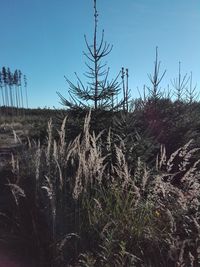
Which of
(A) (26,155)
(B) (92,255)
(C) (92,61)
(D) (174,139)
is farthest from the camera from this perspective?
(D) (174,139)

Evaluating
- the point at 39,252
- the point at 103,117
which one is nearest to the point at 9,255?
the point at 39,252

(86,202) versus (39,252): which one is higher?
(86,202)

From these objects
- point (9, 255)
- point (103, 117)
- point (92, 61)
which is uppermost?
point (92, 61)

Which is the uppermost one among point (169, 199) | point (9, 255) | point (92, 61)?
point (92, 61)

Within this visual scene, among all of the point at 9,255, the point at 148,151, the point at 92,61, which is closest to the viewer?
the point at 9,255

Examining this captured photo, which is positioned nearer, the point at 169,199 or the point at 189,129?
the point at 169,199

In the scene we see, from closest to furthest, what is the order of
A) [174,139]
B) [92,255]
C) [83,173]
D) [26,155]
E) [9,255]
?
[92,255], [9,255], [83,173], [26,155], [174,139]

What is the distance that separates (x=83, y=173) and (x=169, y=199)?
97 centimetres

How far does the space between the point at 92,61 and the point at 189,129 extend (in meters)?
3.01

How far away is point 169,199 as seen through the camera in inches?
206

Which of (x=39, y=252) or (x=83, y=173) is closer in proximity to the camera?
(x=39, y=252)

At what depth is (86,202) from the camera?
4895 millimetres

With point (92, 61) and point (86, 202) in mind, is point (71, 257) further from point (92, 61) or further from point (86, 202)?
point (92, 61)

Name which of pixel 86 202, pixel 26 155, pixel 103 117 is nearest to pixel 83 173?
pixel 86 202
